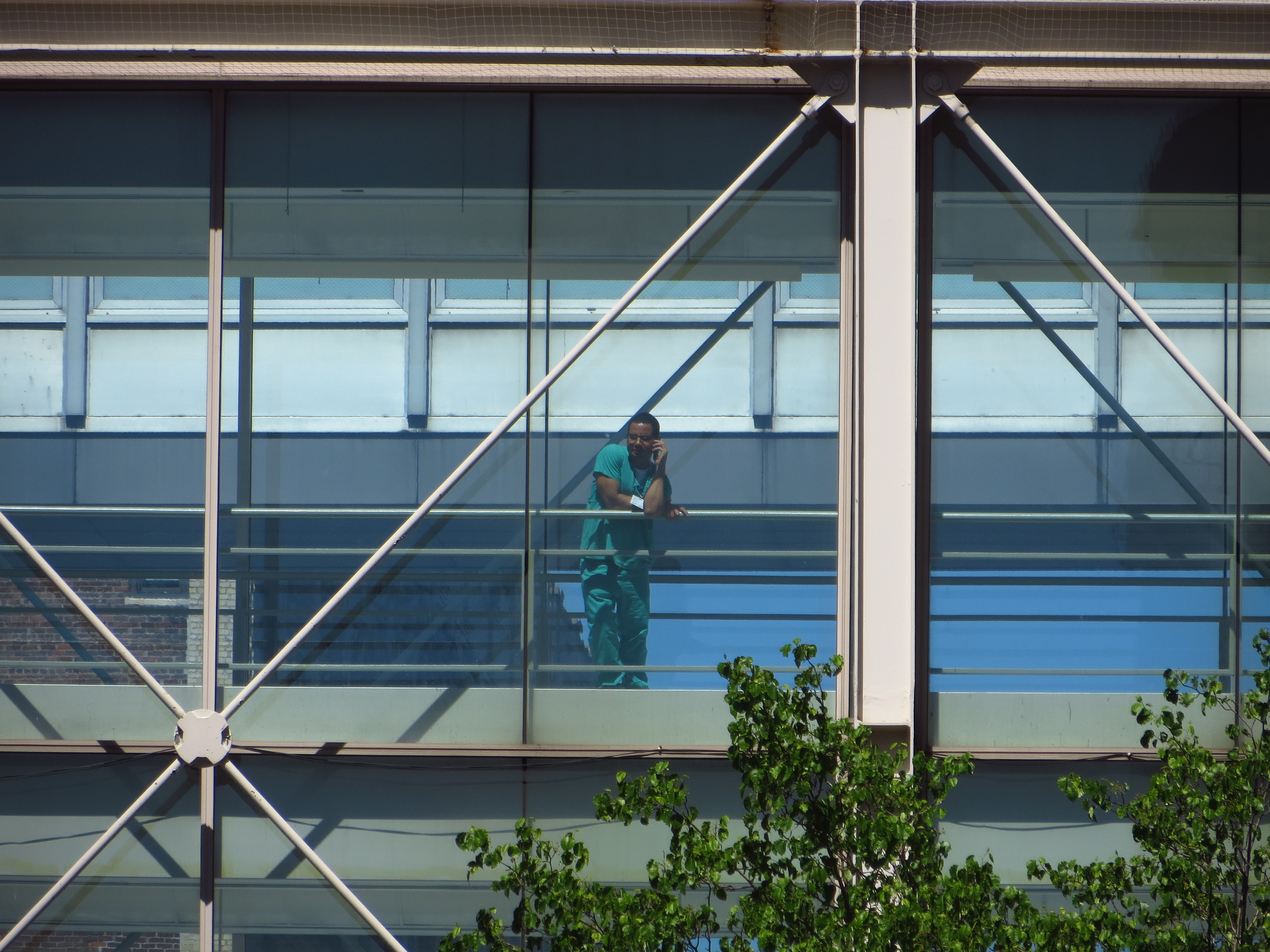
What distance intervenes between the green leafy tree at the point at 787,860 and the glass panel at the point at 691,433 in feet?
4.28

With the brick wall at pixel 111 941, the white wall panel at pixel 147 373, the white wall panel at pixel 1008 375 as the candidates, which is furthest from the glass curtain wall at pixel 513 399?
the brick wall at pixel 111 941

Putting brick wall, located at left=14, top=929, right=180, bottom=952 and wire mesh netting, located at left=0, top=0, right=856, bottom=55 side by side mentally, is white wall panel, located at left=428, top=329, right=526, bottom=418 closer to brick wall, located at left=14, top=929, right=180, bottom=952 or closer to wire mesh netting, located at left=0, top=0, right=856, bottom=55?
wire mesh netting, located at left=0, top=0, right=856, bottom=55

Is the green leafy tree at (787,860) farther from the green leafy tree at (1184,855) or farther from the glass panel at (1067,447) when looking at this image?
the glass panel at (1067,447)

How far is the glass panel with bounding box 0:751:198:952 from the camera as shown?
15.3ft

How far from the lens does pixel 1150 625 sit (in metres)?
4.75

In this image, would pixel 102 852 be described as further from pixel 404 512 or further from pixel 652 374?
pixel 652 374

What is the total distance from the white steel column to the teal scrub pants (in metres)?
0.91

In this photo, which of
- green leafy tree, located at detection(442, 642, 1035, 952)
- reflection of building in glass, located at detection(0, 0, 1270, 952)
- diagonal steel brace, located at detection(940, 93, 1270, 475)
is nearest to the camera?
green leafy tree, located at detection(442, 642, 1035, 952)

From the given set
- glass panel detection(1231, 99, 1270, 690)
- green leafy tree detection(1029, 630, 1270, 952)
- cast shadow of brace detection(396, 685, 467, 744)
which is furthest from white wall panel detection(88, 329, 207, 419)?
glass panel detection(1231, 99, 1270, 690)

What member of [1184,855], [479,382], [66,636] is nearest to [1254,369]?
[1184,855]

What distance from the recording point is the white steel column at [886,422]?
4.40 m

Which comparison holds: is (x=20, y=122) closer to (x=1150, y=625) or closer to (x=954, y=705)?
(x=954, y=705)

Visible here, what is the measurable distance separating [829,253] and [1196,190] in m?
1.64

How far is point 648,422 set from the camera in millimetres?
4730
